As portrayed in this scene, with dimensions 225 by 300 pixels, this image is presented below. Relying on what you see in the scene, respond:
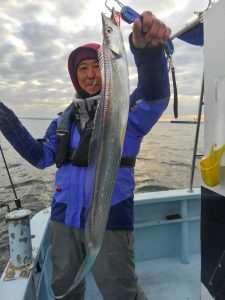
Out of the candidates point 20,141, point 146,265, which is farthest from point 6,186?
point 20,141

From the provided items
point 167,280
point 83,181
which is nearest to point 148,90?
point 83,181

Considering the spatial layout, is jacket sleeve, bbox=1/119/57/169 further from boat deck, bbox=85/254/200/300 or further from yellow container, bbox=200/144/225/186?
boat deck, bbox=85/254/200/300

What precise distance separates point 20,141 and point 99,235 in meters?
1.28

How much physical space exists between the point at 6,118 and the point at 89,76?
752 millimetres

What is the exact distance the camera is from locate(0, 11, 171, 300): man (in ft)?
7.96

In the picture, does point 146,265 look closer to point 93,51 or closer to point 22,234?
point 22,234

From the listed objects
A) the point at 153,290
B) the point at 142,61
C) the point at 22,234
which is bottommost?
the point at 153,290

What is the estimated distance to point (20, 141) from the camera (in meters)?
2.67

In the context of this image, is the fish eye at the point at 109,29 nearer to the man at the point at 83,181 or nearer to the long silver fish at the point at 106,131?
the long silver fish at the point at 106,131

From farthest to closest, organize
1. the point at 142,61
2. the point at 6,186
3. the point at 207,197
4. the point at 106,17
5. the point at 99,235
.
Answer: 1. the point at 6,186
2. the point at 207,197
3. the point at 142,61
4. the point at 99,235
5. the point at 106,17

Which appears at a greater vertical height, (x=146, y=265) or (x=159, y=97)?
(x=159, y=97)

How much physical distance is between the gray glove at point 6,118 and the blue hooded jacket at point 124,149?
3cm

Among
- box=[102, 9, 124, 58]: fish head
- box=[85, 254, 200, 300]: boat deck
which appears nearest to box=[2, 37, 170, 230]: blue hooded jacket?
box=[102, 9, 124, 58]: fish head

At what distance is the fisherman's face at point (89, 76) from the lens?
104 inches
